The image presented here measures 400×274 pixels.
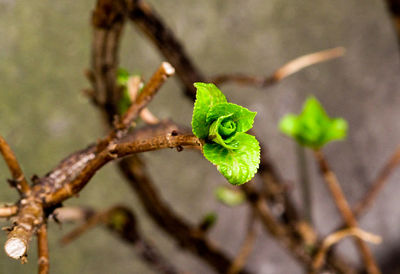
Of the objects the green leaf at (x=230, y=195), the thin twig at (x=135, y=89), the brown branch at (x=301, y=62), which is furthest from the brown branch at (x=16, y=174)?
the green leaf at (x=230, y=195)

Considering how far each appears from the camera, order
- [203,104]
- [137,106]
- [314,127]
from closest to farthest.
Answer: [203,104] → [137,106] → [314,127]

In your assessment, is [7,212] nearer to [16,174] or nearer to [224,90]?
[16,174]

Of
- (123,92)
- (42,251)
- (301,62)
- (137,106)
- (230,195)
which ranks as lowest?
(42,251)

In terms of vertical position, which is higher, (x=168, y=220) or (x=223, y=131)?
(x=168, y=220)

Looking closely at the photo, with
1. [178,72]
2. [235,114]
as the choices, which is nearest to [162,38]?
[178,72]

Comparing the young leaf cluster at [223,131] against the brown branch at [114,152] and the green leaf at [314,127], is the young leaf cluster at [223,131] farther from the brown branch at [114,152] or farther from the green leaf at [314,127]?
the green leaf at [314,127]

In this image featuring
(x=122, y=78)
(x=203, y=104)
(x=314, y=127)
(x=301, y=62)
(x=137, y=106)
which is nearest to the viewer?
(x=203, y=104)
